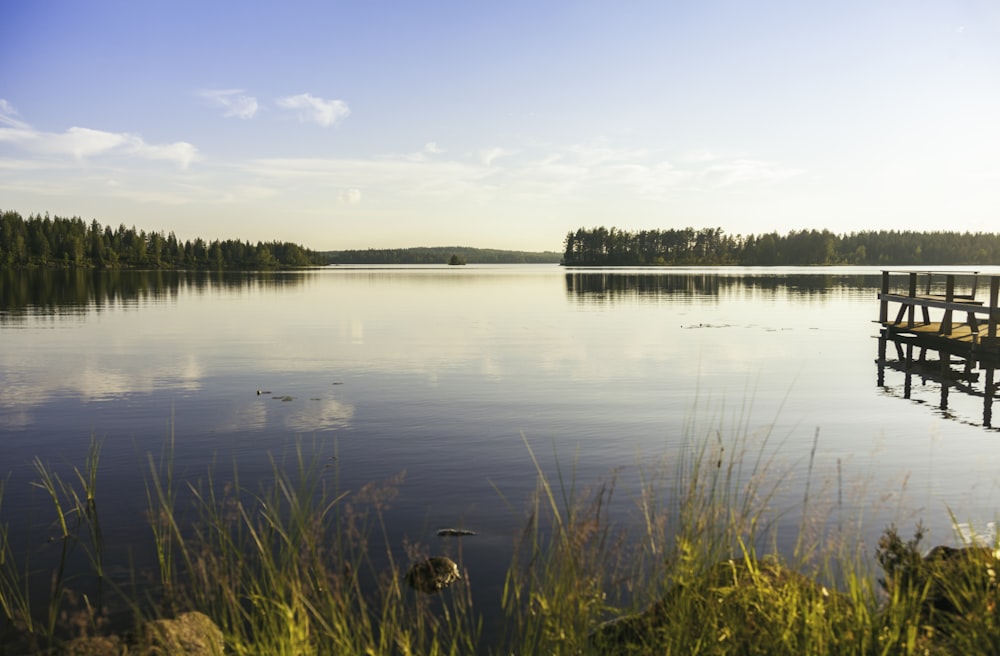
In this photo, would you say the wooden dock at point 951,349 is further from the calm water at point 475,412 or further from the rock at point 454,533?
the rock at point 454,533

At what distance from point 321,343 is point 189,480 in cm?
2040

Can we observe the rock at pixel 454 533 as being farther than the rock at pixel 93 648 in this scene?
Yes

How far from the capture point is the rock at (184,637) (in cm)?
569

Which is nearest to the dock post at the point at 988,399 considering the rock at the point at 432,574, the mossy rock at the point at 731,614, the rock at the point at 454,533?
the rock at the point at 454,533

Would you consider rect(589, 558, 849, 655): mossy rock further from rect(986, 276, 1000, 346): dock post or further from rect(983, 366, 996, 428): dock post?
rect(986, 276, 1000, 346): dock post

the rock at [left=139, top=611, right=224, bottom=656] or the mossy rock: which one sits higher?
the mossy rock

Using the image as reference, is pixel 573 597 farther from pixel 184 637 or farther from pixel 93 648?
pixel 93 648

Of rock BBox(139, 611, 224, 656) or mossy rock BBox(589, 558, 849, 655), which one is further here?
rock BBox(139, 611, 224, 656)

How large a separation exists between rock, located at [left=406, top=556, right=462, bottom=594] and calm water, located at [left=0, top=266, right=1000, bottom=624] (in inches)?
21.2

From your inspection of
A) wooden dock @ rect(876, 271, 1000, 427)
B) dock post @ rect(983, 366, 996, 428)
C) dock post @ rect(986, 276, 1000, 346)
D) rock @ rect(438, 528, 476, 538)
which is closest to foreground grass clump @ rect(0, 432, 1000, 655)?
rock @ rect(438, 528, 476, 538)

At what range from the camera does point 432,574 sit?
322 inches

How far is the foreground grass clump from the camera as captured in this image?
18.0ft

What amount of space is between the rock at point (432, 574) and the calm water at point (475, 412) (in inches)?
21.2

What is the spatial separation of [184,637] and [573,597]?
323cm
